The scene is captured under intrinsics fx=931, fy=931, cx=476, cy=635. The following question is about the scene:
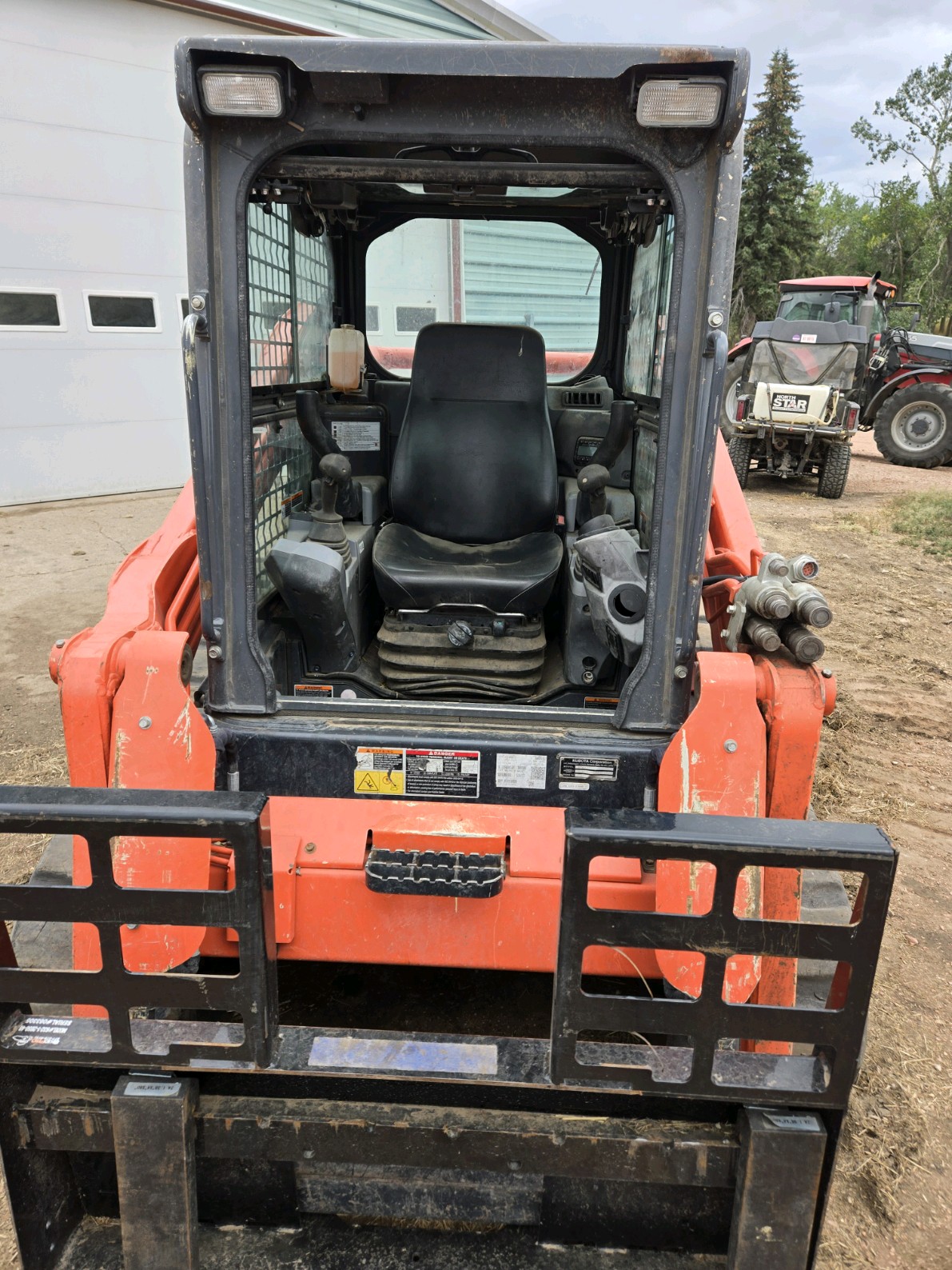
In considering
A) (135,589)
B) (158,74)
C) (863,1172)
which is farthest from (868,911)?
Answer: (158,74)

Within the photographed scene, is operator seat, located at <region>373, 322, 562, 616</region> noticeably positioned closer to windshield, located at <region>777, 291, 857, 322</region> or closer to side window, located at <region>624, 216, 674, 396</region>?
side window, located at <region>624, 216, 674, 396</region>

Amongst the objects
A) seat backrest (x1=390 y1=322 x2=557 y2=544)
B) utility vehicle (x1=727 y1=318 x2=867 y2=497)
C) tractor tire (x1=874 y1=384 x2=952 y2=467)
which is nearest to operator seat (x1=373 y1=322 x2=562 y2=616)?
seat backrest (x1=390 y1=322 x2=557 y2=544)

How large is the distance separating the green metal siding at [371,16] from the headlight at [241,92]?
9.46 metres

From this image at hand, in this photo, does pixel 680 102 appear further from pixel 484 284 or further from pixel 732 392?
pixel 732 392

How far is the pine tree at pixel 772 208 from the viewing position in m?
30.1

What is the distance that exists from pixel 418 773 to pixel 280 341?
1.60 meters

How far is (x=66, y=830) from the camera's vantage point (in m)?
1.44

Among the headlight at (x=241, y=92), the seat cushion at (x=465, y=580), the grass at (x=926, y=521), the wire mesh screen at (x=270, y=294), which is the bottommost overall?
the grass at (x=926, y=521)

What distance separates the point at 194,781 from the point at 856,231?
54.5 metres

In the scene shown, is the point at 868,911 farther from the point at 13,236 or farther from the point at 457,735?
the point at 13,236

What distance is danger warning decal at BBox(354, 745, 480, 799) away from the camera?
7.70ft

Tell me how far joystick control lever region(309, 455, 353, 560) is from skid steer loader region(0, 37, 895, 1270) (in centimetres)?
1

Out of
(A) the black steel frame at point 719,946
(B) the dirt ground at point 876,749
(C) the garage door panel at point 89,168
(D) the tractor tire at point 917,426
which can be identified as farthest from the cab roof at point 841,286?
(A) the black steel frame at point 719,946

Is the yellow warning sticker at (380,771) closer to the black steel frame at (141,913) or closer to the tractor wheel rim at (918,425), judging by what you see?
the black steel frame at (141,913)
